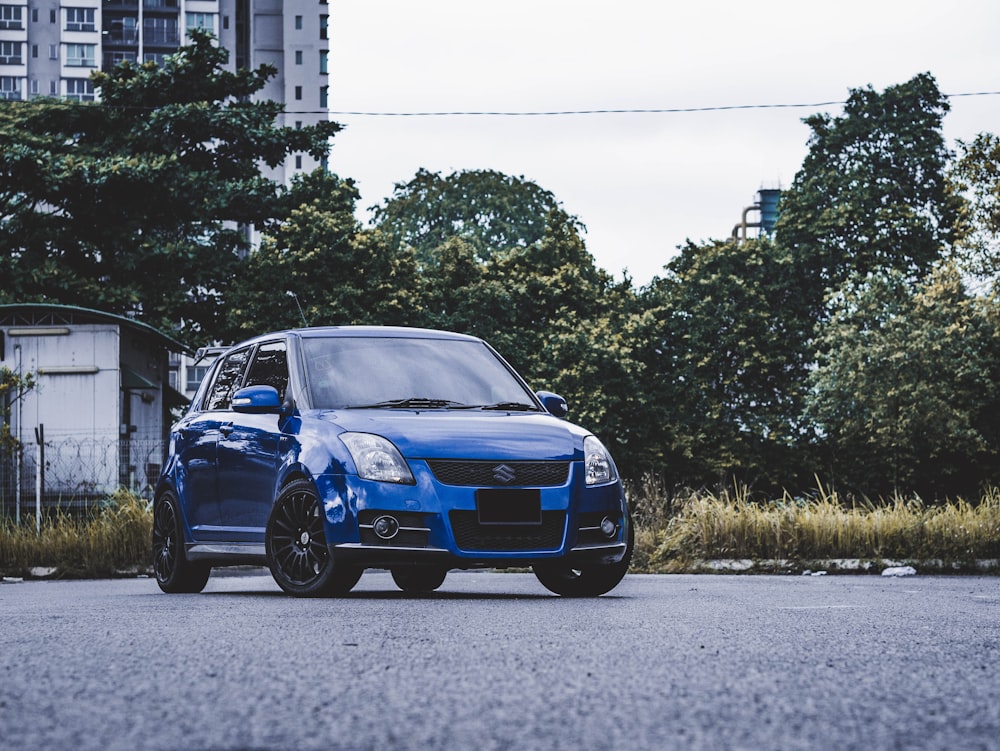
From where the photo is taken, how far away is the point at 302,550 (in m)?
9.88

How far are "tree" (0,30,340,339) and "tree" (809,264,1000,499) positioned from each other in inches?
601

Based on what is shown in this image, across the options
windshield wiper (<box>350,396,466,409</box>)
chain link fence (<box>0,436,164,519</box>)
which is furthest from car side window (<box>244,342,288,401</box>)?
chain link fence (<box>0,436,164,519</box>)

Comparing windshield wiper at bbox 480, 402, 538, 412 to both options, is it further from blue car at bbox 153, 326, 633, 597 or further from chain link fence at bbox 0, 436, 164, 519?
chain link fence at bbox 0, 436, 164, 519

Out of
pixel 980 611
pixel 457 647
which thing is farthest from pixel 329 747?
pixel 980 611

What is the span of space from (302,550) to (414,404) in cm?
122

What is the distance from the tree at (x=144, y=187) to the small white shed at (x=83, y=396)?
23.8ft

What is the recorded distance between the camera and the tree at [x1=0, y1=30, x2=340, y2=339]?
1506 inches

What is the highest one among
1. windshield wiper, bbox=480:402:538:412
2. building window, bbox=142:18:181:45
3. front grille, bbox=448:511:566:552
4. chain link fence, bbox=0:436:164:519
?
building window, bbox=142:18:181:45

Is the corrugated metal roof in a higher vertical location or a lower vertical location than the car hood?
higher

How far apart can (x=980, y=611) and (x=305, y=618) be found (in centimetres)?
424

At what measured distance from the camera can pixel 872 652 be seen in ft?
20.4

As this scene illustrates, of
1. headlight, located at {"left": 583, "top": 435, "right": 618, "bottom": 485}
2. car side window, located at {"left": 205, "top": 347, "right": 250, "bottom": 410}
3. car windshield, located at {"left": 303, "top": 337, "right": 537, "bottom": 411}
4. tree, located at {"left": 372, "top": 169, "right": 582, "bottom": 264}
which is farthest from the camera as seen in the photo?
tree, located at {"left": 372, "top": 169, "right": 582, "bottom": 264}

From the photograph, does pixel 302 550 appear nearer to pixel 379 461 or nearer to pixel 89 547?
pixel 379 461

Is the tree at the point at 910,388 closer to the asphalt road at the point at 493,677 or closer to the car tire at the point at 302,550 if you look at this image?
the car tire at the point at 302,550
